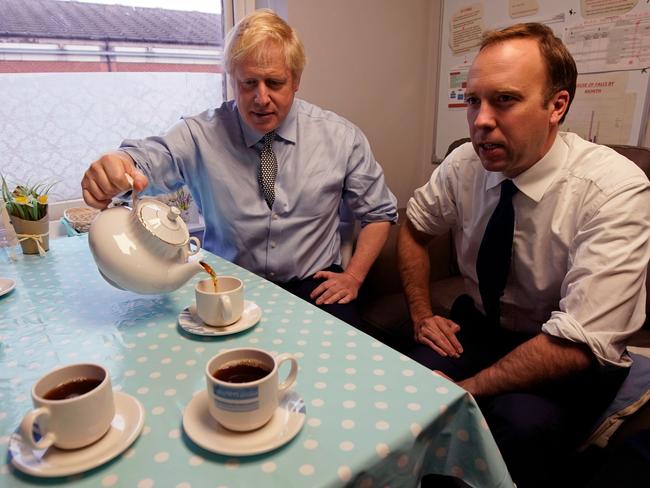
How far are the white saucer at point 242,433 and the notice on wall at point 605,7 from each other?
1.90 meters

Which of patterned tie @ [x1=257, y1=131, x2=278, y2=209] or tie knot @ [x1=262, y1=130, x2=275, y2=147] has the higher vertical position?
tie knot @ [x1=262, y1=130, x2=275, y2=147]

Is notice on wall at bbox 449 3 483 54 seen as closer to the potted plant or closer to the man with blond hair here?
the man with blond hair

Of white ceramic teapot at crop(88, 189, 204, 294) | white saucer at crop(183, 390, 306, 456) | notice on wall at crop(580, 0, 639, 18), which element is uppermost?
notice on wall at crop(580, 0, 639, 18)

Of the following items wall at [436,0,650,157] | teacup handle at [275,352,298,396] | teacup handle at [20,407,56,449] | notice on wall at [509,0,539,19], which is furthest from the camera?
notice on wall at [509,0,539,19]

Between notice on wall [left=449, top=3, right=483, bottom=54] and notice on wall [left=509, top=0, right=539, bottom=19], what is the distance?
17 centimetres

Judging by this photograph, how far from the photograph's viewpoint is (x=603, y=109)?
1.89m

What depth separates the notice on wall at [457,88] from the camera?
2.39 metres

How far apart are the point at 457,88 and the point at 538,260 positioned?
1490mm

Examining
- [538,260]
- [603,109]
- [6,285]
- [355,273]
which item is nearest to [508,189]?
[538,260]

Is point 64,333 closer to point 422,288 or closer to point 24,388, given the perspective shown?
point 24,388

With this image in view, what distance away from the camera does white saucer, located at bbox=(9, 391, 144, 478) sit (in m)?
0.53

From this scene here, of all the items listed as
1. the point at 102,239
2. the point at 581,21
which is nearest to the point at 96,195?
the point at 102,239

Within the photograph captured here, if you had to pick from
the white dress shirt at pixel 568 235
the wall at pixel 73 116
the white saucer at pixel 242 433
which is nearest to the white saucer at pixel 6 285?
the white saucer at pixel 242 433

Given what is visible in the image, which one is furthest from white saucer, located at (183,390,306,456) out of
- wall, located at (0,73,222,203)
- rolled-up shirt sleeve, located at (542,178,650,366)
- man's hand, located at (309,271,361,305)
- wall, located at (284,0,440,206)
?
wall, located at (284,0,440,206)
